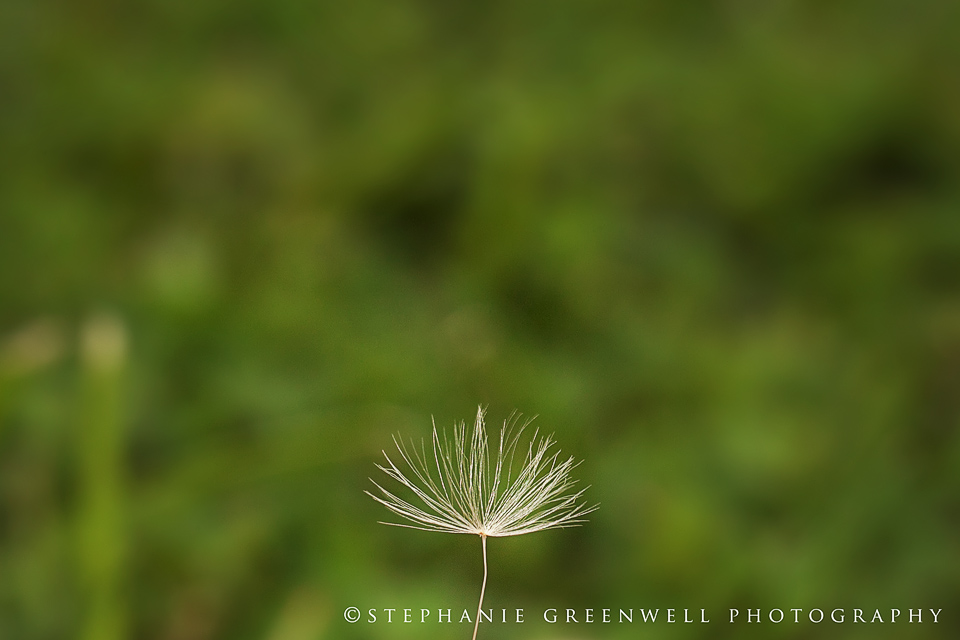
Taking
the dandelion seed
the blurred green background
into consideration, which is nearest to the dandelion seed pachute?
the dandelion seed

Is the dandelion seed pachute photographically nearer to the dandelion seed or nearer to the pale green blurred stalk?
the dandelion seed

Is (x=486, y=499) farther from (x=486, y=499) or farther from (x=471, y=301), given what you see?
(x=471, y=301)

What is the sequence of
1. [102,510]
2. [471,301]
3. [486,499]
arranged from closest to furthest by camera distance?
[486,499], [102,510], [471,301]

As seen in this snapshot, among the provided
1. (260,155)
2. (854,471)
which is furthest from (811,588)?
(260,155)

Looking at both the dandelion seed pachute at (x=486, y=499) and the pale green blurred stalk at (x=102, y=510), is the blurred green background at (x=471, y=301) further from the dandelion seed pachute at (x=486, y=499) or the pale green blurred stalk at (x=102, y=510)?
the dandelion seed pachute at (x=486, y=499)

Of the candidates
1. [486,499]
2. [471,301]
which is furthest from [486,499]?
[471,301]

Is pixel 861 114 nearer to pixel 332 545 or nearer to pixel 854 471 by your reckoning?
pixel 854 471

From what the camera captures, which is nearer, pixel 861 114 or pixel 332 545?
pixel 332 545
